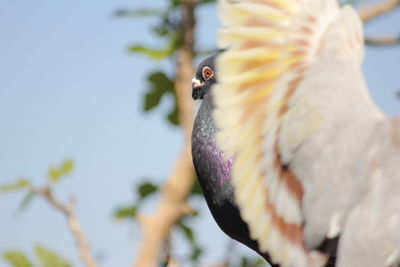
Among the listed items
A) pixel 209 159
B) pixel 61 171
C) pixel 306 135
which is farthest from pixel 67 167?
pixel 306 135

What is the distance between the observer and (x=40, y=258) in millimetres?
6168

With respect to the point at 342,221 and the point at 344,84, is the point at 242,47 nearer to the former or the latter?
the point at 344,84

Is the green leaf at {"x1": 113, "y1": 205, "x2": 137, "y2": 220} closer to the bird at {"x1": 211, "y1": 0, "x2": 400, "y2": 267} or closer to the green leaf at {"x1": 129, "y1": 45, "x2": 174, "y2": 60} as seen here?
the green leaf at {"x1": 129, "y1": 45, "x2": 174, "y2": 60}

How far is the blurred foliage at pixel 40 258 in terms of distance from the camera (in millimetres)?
6168

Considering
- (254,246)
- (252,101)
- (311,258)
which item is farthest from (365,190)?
(254,246)

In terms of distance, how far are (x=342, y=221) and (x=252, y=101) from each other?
1.36 ft

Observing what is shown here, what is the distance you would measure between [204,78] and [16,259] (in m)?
2.90

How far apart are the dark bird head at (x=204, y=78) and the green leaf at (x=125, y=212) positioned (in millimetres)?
4258

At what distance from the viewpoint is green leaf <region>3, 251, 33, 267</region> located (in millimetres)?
6273

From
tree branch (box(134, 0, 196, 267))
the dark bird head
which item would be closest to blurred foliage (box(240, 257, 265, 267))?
tree branch (box(134, 0, 196, 267))

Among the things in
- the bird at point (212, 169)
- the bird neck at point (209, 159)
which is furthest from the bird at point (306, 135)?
the bird neck at point (209, 159)

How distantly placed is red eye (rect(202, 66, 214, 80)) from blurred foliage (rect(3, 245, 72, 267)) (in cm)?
262

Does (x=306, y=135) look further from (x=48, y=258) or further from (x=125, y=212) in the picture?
(x=125, y=212)

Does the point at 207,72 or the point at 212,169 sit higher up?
the point at 207,72
